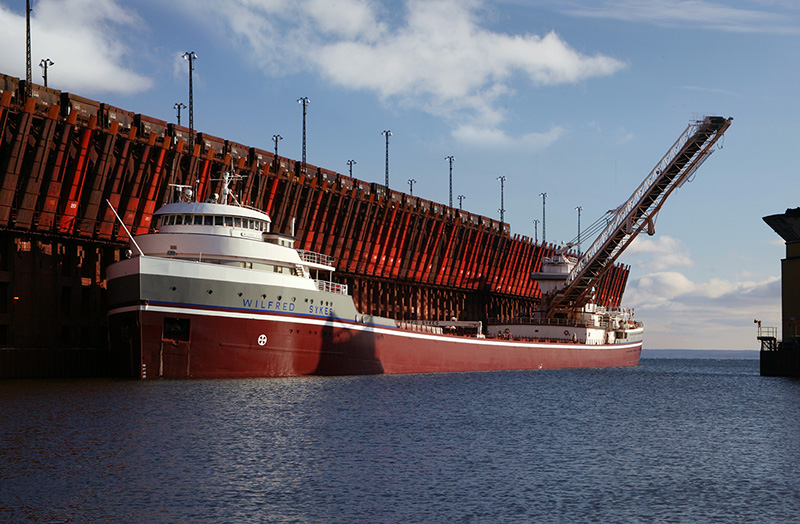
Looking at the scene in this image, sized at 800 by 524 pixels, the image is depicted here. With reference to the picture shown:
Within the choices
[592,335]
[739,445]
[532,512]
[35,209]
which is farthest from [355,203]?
[532,512]

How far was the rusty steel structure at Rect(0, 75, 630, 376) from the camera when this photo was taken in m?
45.2

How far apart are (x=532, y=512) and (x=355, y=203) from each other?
2319 inches

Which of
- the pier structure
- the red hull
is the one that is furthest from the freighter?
the pier structure

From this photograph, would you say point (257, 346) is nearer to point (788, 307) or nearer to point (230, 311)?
point (230, 311)

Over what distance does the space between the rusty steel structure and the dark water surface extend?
8121mm

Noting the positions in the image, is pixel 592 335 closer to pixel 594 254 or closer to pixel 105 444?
pixel 594 254

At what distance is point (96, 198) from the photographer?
162ft

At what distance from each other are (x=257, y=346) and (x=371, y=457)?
20.1m

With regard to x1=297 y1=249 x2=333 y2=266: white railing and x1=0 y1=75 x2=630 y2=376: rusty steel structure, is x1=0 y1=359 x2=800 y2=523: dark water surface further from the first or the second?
x1=297 y1=249 x2=333 y2=266: white railing

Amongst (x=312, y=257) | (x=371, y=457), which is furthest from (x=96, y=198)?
(x=371, y=457)

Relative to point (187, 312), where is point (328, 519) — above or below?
below

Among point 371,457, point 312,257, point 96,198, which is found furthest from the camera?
point 312,257

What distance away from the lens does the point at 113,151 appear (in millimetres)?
50344

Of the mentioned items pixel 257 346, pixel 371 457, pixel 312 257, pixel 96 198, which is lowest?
pixel 371 457
